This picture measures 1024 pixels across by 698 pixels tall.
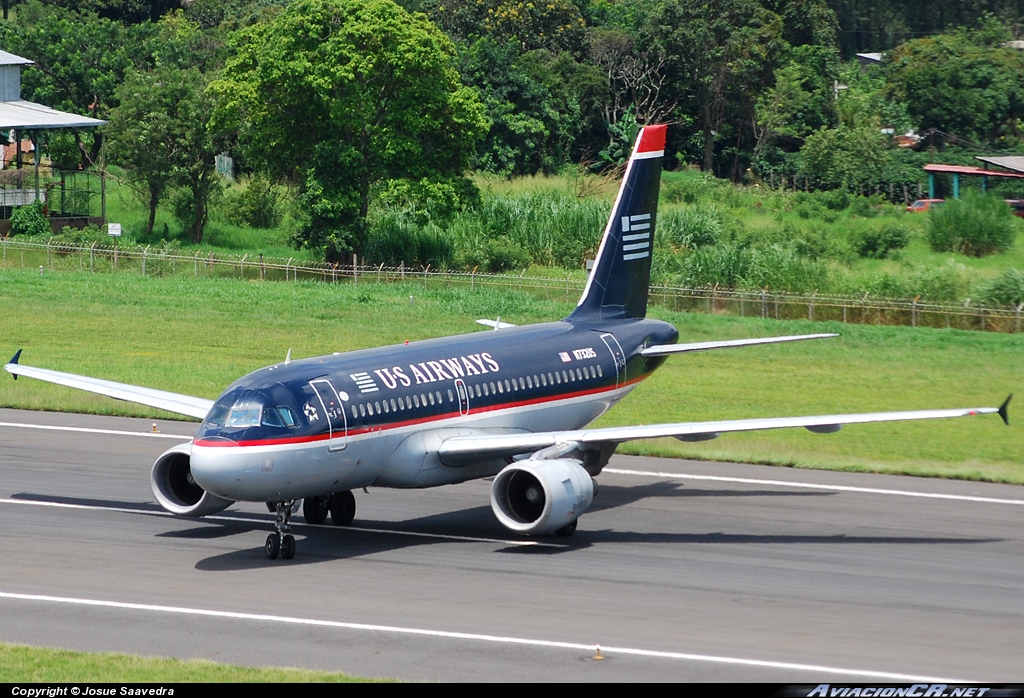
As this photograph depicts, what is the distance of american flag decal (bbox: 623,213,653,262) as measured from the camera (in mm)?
42281

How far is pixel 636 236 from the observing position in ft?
140

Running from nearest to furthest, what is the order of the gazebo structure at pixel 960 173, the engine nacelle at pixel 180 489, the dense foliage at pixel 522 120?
1. the engine nacelle at pixel 180 489
2. the dense foliage at pixel 522 120
3. the gazebo structure at pixel 960 173

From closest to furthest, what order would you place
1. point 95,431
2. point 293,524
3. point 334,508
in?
point 334,508
point 293,524
point 95,431

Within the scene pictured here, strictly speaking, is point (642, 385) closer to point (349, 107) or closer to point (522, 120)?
point (349, 107)

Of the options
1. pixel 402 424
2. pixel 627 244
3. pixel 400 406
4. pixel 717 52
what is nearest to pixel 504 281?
pixel 627 244

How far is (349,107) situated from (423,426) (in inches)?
2242

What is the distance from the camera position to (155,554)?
31.3 m

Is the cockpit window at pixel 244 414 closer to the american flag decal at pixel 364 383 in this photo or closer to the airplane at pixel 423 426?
the airplane at pixel 423 426

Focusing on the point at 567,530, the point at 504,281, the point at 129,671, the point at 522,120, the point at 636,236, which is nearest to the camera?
the point at 129,671

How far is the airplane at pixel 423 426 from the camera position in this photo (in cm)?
2958

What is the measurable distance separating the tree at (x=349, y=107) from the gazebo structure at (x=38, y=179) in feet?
48.0

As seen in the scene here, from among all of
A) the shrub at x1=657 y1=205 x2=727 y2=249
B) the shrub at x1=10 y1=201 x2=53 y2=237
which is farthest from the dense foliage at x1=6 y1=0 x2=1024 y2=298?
the shrub at x1=10 y1=201 x2=53 y2=237

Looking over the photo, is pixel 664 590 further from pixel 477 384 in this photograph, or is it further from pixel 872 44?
pixel 872 44

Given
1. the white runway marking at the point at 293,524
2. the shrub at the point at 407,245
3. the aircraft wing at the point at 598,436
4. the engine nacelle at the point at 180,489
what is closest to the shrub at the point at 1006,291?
the shrub at the point at 407,245
